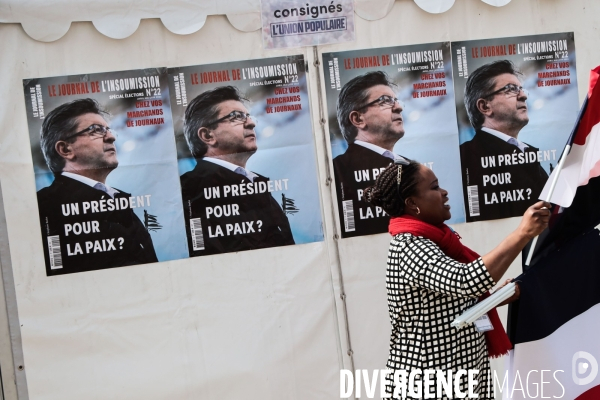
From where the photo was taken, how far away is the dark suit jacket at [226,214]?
4043 mm

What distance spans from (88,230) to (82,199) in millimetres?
172

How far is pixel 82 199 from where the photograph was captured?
3939 millimetres

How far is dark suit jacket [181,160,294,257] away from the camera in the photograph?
4.04m

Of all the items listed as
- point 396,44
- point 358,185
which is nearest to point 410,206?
point 358,185

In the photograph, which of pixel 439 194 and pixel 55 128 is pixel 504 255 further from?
pixel 55 128

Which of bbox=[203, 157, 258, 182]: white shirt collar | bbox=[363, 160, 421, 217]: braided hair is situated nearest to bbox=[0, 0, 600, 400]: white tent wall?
bbox=[203, 157, 258, 182]: white shirt collar

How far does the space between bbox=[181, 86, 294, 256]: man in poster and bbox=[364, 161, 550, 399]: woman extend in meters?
1.25

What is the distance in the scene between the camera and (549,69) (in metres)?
4.35

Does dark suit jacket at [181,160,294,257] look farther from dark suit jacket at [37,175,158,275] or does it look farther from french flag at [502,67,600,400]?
french flag at [502,67,600,400]

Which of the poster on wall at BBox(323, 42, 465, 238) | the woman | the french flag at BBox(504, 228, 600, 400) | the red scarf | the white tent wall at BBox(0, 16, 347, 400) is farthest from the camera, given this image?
the poster on wall at BBox(323, 42, 465, 238)

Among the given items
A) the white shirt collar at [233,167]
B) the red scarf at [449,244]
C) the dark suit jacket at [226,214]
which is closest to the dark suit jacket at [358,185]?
the dark suit jacket at [226,214]

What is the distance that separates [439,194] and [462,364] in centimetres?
66

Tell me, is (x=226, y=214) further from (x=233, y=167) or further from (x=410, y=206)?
(x=410, y=206)

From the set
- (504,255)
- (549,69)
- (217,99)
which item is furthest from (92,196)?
(549,69)
